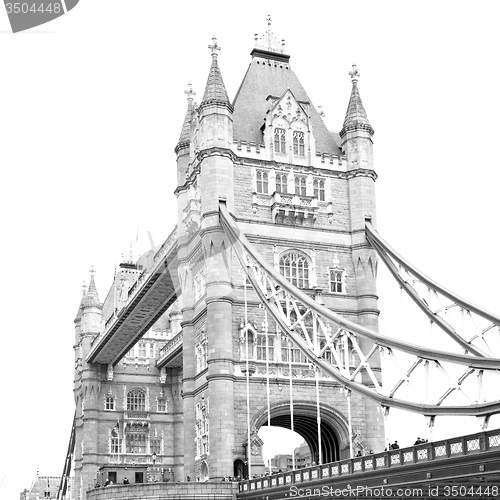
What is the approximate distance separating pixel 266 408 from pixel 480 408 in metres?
19.2

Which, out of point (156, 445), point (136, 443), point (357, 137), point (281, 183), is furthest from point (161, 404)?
point (357, 137)

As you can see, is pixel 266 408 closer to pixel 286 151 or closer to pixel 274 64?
pixel 286 151

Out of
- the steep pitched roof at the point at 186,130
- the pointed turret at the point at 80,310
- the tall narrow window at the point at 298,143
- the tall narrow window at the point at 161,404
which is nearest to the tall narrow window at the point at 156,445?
the tall narrow window at the point at 161,404

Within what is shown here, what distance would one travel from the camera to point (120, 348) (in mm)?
72625

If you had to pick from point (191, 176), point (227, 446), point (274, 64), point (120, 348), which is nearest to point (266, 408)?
point (227, 446)

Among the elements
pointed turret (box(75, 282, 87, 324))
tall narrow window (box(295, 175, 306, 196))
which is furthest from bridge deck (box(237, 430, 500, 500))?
pointed turret (box(75, 282, 87, 324))

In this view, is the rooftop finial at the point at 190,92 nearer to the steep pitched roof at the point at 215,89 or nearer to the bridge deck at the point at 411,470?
the steep pitched roof at the point at 215,89

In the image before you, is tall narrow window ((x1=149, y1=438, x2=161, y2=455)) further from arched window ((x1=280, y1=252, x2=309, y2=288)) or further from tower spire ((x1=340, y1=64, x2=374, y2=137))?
tower spire ((x1=340, y1=64, x2=374, y2=137))

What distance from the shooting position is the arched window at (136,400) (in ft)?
255

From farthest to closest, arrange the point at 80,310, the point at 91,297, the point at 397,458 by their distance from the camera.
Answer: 1. the point at 80,310
2. the point at 91,297
3. the point at 397,458

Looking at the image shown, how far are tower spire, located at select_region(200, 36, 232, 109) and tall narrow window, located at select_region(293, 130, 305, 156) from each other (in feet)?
12.8

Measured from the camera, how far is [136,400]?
78.1 meters

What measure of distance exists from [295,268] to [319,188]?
15.3 ft

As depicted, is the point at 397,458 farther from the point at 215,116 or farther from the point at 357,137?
the point at 357,137
